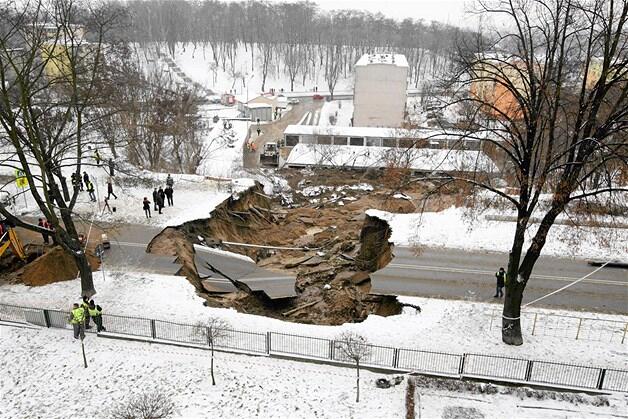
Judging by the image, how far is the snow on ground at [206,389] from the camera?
43.4 feet

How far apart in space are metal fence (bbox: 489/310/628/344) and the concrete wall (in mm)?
53839

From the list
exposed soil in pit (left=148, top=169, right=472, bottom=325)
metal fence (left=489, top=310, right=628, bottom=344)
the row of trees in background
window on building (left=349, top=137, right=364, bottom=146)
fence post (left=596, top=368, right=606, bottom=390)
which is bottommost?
exposed soil in pit (left=148, top=169, right=472, bottom=325)

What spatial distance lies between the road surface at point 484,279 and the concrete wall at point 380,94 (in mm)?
48189

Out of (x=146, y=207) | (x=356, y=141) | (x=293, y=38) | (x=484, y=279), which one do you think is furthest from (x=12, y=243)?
(x=293, y=38)

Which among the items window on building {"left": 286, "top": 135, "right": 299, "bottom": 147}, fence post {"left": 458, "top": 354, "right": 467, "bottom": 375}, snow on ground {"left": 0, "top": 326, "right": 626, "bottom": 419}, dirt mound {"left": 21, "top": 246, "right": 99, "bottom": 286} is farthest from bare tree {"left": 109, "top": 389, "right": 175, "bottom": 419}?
window on building {"left": 286, "top": 135, "right": 299, "bottom": 147}

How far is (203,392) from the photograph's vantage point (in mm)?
13781

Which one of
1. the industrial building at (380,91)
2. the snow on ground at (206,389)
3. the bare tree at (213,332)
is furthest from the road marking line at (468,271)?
the industrial building at (380,91)

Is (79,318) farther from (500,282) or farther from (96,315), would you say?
(500,282)

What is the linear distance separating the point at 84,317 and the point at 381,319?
10422mm

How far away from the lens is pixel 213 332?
14.9 m

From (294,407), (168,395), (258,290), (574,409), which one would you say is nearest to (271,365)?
(294,407)

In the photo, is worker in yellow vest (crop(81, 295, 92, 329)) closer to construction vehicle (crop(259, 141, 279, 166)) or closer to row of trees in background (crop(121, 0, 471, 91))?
construction vehicle (crop(259, 141, 279, 166))

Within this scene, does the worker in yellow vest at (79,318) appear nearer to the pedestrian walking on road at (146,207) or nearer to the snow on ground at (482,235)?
the pedestrian walking on road at (146,207)

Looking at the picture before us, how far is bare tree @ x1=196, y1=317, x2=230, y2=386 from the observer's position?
1439 centimetres
